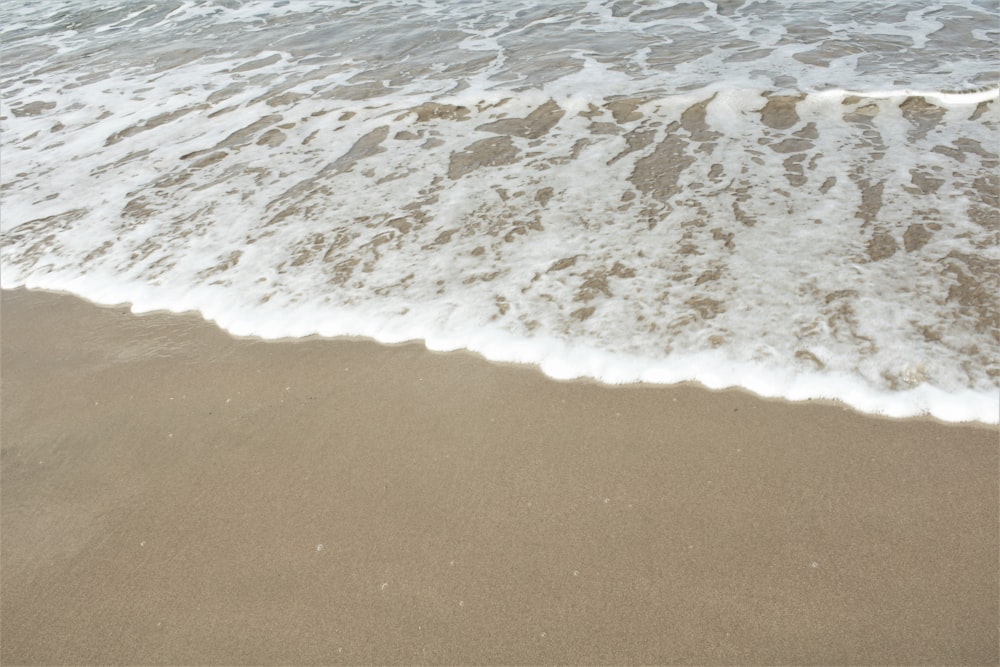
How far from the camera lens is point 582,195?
4344mm

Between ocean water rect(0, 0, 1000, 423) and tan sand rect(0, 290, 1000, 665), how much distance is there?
0.31 meters

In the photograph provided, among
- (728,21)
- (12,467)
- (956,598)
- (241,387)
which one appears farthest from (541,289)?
(728,21)

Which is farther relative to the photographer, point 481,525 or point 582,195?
point 582,195

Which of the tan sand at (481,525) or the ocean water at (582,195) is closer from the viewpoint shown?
the tan sand at (481,525)

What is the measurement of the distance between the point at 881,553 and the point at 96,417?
10.3ft

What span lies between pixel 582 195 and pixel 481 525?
262 centimetres

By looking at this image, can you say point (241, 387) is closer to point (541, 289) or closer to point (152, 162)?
point (541, 289)

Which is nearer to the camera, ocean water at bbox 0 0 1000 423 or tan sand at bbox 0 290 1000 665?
tan sand at bbox 0 290 1000 665

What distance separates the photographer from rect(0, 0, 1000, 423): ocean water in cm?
303

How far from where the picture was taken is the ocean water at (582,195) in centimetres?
303

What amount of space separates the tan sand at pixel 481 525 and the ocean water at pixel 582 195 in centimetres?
31

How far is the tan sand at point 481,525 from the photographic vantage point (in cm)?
198

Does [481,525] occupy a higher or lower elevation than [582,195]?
lower

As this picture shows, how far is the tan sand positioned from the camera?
6.48 ft
